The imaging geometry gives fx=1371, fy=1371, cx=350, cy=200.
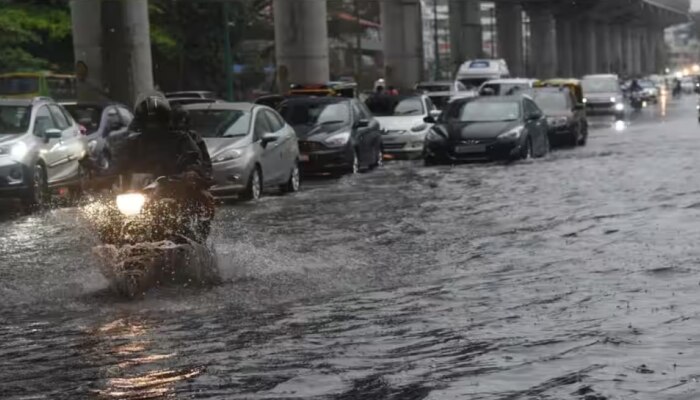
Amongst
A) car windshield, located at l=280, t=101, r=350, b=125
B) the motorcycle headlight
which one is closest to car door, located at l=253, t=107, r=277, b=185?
car windshield, located at l=280, t=101, r=350, b=125

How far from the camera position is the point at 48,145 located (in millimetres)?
19641

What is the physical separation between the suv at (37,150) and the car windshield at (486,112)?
28.8 feet

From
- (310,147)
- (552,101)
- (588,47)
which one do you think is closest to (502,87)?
(552,101)

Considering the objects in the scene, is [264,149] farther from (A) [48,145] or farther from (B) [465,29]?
(B) [465,29]

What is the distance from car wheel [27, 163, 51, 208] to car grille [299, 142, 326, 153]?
232 inches

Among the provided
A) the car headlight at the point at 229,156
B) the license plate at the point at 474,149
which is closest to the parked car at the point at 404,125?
the license plate at the point at 474,149

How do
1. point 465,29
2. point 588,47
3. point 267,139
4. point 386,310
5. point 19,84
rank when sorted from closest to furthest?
1. point 386,310
2. point 267,139
3. point 19,84
4. point 465,29
5. point 588,47

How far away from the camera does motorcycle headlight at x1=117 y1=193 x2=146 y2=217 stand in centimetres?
1034

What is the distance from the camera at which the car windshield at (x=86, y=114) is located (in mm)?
24536

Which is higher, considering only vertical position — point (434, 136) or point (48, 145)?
point (48, 145)

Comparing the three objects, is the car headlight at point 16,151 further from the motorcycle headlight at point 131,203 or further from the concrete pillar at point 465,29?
the concrete pillar at point 465,29

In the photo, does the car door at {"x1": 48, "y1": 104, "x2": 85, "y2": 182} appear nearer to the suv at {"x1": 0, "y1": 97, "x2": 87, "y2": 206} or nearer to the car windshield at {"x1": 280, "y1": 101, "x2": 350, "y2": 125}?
the suv at {"x1": 0, "y1": 97, "x2": 87, "y2": 206}

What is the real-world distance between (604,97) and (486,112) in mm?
28212

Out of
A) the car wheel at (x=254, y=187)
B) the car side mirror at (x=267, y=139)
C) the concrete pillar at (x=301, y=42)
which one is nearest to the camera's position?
the car wheel at (x=254, y=187)
